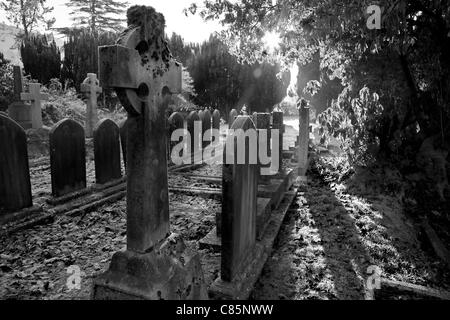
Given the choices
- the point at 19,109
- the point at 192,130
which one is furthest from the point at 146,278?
the point at 19,109

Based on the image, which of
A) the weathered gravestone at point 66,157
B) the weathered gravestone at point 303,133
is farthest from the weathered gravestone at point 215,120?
the weathered gravestone at point 66,157

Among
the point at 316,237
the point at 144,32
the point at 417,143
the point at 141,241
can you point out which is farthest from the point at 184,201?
the point at 417,143

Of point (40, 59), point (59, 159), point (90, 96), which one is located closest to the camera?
point (59, 159)

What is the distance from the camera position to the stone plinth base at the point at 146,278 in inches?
79.0

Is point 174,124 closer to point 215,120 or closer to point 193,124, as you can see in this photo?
point 193,124

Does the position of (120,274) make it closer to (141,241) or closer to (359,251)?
(141,241)

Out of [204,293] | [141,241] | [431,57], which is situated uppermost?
[431,57]

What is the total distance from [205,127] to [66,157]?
5445mm

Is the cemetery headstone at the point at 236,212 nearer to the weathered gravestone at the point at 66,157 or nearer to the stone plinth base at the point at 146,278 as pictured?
the stone plinth base at the point at 146,278

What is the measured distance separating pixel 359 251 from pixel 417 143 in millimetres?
3265

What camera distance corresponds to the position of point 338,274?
10.4 feet

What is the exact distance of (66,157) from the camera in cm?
486

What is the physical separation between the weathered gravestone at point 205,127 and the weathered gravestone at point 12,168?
596 centimetres

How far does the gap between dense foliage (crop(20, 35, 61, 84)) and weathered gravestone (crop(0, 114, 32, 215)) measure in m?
13.9
